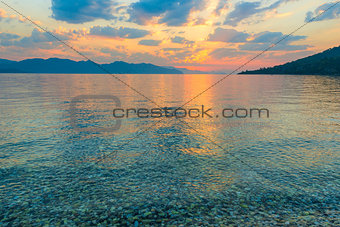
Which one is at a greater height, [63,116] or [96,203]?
[63,116]

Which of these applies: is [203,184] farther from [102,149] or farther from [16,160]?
[16,160]

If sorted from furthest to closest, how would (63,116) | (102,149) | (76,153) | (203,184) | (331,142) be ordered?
(63,116) < (331,142) < (102,149) < (76,153) < (203,184)

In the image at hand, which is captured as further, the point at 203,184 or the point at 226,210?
the point at 203,184

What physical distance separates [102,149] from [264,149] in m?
14.4

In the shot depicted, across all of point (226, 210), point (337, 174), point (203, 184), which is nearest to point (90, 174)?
point (203, 184)

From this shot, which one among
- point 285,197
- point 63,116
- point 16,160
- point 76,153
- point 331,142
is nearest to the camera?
point 285,197

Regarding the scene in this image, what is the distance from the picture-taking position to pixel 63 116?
31.7 metres

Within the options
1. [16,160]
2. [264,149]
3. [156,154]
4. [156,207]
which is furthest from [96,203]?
[264,149]

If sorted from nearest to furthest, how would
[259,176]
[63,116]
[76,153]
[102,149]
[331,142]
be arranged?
[259,176] → [76,153] → [102,149] → [331,142] → [63,116]

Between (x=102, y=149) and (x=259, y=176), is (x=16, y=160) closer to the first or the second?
(x=102, y=149)

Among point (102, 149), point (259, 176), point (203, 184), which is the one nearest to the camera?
point (203, 184)

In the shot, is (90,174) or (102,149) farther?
(102,149)

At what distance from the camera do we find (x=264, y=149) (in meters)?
18.5

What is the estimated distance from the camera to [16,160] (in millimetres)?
15695
